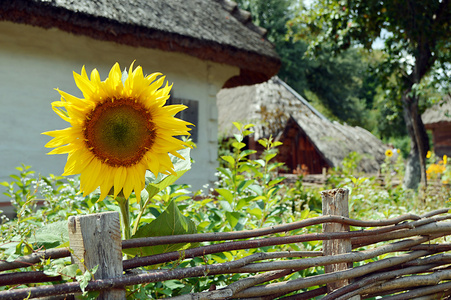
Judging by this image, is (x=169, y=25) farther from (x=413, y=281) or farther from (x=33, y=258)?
(x=33, y=258)

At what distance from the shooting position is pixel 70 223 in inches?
36.8

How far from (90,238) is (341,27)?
24.8 ft

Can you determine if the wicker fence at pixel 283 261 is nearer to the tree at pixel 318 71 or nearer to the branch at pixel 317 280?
the branch at pixel 317 280

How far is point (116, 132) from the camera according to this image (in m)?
0.95

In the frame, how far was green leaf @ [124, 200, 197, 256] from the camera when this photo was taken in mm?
1070

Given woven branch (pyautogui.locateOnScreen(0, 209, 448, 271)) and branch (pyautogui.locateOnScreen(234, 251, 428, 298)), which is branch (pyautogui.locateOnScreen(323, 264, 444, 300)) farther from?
woven branch (pyautogui.locateOnScreen(0, 209, 448, 271))

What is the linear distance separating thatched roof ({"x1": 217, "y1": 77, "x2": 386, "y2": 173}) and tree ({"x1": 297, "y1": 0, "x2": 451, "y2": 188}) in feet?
9.67

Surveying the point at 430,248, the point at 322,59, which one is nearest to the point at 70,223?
the point at 430,248

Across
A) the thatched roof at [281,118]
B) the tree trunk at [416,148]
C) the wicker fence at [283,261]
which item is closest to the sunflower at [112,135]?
the wicker fence at [283,261]

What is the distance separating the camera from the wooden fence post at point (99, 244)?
92 cm

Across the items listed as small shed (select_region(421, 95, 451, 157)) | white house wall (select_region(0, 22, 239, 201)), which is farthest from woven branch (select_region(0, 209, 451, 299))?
small shed (select_region(421, 95, 451, 157))

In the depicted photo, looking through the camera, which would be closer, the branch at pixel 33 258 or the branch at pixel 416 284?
the branch at pixel 33 258

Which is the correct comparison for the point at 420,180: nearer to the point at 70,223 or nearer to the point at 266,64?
the point at 266,64

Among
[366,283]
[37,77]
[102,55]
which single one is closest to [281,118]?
[102,55]
